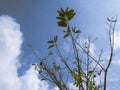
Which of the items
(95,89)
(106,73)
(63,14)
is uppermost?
(63,14)

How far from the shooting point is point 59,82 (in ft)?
13.6

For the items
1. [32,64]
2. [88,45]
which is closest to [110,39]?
[88,45]

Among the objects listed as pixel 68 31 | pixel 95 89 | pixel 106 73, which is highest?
pixel 68 31

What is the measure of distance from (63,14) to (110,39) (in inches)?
59.4

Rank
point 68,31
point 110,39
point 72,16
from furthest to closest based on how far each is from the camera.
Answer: point 110,39, point 68,31, point 72,16

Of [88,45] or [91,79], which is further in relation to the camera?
[88,45]

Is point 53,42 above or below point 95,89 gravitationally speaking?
above

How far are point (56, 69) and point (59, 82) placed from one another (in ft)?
2.76

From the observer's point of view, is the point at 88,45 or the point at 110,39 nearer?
the point at 110,39

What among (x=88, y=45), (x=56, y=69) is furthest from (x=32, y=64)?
(x=88, y=45)

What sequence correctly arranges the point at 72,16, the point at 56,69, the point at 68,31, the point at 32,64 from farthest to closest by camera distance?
the point at 32,64 < the point at 56,69 < the point at 68,31 < the point at 72,16

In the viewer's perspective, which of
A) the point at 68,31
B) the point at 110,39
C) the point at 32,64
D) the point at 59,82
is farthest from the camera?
the point at 32,64

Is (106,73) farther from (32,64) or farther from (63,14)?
(32,64)

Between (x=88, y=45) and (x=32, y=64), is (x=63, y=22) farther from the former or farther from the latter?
(x=32, y=64)
